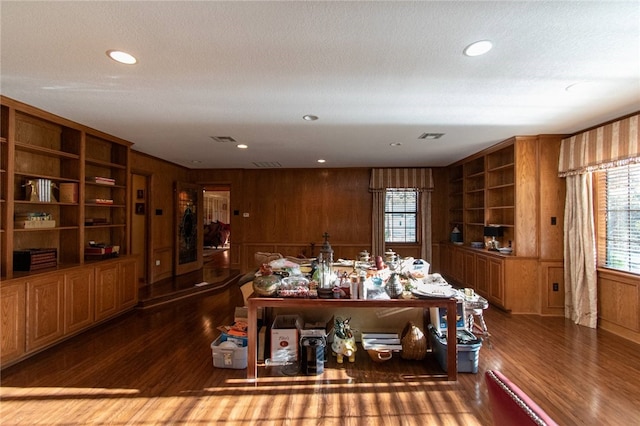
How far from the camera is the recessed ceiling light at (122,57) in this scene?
6.46ft

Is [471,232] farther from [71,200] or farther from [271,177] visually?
[71,200]

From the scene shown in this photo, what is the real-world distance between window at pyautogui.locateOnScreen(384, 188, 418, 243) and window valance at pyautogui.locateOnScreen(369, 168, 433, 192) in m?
0.27

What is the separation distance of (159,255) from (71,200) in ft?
8.50

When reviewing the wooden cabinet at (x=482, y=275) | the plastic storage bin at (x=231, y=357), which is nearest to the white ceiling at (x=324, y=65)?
the wooden cabinet at (x=482, y=275)

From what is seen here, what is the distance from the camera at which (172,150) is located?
506cm

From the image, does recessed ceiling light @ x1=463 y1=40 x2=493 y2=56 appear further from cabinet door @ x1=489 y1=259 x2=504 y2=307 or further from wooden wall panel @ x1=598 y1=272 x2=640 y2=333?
cabinet door @ x1=489 y1=259 x2=504 y2=307

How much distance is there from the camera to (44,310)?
301 centimetres

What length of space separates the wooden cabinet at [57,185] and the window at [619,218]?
257 inches

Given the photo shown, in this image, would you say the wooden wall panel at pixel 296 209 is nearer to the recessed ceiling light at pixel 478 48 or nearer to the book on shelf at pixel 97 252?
the book on shelf at pixel 97 252

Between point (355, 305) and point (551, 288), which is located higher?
point (355, 305)

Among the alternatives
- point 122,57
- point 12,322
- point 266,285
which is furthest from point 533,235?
point 12,322

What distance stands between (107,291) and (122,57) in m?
3.12

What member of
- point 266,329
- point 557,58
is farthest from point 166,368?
point 557,58

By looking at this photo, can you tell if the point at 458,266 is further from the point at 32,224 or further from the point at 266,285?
the point at 32,224
